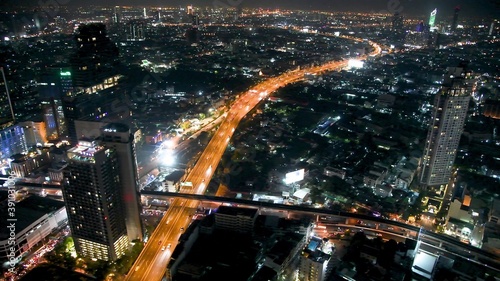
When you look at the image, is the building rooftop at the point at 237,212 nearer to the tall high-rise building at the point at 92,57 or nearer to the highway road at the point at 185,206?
the highway road at the point at 185,206

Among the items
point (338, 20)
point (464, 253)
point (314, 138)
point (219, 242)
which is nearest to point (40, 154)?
point (219, 242)

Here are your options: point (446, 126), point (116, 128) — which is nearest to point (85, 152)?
point (116, 128)

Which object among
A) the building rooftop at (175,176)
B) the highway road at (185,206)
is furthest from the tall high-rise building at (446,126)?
the building rooftop at (175,176)

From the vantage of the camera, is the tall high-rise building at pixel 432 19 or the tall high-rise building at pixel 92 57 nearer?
the tall high-rise building at pixel 92 57

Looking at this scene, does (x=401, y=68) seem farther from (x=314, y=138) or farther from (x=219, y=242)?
(x=219, y=242)

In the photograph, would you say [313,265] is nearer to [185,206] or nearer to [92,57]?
[185,206]
